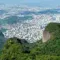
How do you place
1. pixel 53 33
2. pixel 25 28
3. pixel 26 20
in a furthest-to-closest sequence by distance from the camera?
1. pixel 26 20
2. pixel 25 28
3. pixel 53 33

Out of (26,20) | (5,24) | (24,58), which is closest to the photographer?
(24,58)

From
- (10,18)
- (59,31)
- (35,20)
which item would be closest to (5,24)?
(10,18)

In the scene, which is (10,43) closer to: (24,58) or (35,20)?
(24,58)

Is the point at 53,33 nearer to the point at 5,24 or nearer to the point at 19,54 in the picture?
the point at 19,54

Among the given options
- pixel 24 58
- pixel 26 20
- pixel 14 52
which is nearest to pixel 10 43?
pixel 14 52

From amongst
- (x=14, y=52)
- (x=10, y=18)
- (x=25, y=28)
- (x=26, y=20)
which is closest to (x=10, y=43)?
(x=14, y=52)

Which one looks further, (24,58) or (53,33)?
(53,33)

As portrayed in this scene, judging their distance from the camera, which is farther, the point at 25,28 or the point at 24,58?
the point at 25,28

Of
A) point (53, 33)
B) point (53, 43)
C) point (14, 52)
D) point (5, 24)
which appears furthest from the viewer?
point (5, 24)

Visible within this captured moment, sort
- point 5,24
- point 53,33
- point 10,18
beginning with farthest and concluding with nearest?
point 10,18
point 5,24
point 53,33
